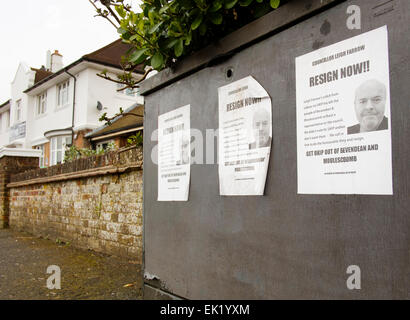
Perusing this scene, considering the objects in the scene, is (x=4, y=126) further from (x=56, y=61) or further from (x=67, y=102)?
(x=67, y=102)

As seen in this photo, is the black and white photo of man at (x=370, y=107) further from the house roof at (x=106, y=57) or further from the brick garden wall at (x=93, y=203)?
the house roof at (x=106, y=57)

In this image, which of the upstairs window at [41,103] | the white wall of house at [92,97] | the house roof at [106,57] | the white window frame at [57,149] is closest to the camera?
the house roof at [106,57]

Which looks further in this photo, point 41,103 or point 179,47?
point 41,103

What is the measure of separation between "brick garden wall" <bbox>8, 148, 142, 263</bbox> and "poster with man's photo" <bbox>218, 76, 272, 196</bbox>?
3021mm

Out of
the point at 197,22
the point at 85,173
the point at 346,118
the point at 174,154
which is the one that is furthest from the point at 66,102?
the point at 346,118

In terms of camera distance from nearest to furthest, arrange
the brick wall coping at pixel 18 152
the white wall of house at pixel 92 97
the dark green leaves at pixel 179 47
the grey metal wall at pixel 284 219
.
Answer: the grey metal wall at pixel 284 219, the dark green leaves at pixel 179 47, the brick wall coping at pixel 18 152, the white wall of house at pixel 92 97

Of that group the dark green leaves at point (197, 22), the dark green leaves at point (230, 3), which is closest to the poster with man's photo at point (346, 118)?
the dark green leaves at point (230, 3)

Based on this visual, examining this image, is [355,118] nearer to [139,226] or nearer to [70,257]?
[139,226]

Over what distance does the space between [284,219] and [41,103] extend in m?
24.6

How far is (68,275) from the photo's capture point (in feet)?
15.2

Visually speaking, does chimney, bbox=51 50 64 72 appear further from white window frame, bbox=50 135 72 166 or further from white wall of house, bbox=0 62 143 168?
white window frame, bbox=50 135 72 166

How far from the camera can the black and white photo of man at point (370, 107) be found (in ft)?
4.16

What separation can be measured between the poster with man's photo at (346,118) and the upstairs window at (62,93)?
2066cm
